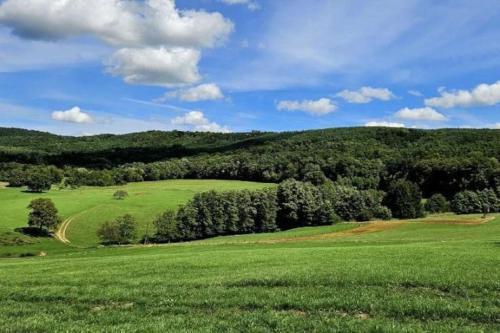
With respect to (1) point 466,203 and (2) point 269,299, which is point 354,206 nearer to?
(1) point 466,203

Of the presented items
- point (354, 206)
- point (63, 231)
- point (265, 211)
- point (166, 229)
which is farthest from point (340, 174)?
point (63, 231)

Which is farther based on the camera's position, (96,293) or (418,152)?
(418,152)

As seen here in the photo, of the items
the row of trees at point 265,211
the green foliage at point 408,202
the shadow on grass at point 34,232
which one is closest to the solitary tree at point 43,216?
the row of trees at point 265,211

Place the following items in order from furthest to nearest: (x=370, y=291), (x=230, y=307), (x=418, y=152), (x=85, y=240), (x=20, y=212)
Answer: (x=418, y=152)
(x=20, y=212)
(x=85, y=240)
(x=370, y=291)
(x=230, y=307)

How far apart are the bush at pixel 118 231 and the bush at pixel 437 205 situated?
252 ft

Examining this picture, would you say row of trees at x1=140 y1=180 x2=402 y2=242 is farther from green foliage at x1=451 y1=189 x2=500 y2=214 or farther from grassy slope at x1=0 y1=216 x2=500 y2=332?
grassy slope at x1=0 y1=216 x2=500 y2=332

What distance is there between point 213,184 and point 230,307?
162m

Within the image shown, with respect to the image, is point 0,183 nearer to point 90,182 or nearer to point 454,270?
point 90,182

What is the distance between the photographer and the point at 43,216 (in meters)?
120

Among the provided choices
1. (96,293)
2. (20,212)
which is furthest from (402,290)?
(20,212)

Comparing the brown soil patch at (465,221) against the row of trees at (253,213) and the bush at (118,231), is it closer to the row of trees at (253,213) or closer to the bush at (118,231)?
the row of trees at (253,213)

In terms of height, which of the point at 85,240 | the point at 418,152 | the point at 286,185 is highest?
the point at 418,152

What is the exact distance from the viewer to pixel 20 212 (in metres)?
133

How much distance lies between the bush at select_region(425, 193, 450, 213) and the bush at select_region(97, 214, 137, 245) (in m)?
76.7
